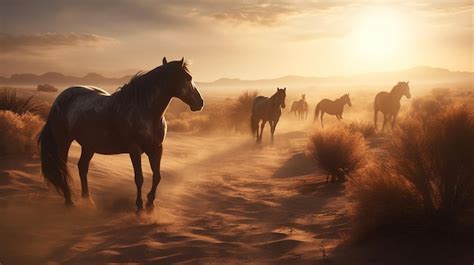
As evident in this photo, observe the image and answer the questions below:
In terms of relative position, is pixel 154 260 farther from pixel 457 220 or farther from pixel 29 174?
pixel 29 174

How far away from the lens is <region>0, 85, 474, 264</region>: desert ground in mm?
4631

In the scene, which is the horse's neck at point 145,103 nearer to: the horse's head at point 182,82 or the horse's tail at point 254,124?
the horse's head at point 182,82

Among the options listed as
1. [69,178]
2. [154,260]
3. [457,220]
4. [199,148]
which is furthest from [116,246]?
[199,148]

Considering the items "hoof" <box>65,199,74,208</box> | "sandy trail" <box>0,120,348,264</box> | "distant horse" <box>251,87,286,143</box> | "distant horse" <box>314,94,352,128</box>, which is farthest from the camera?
"distant horse" <box>314,94,352,128</box>

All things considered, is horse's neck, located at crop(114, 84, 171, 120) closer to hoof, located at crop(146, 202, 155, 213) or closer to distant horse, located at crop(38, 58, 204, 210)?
distant horse, located at crop(38, 58, 204, 210)

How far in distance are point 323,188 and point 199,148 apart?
30.3 ft

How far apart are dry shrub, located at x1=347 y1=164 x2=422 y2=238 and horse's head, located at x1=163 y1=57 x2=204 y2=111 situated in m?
3.24

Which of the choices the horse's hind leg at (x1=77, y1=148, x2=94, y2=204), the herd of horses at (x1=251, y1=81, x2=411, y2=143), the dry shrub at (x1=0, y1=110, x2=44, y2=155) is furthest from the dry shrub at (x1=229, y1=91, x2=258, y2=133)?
the horse's hind leg at (x1=77, y1=148, x2=94, y2=204)

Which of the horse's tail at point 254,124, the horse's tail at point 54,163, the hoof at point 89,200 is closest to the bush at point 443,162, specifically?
the hoof at point 89,200

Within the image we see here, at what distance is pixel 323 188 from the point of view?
8.93 m

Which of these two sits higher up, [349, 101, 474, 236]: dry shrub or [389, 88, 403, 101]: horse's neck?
[389, 88, 403, 101]: horse's neck

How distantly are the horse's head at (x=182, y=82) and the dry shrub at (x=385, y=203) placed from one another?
3244mm

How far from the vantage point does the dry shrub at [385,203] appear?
4.75 m

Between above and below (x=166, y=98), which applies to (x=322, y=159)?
below
